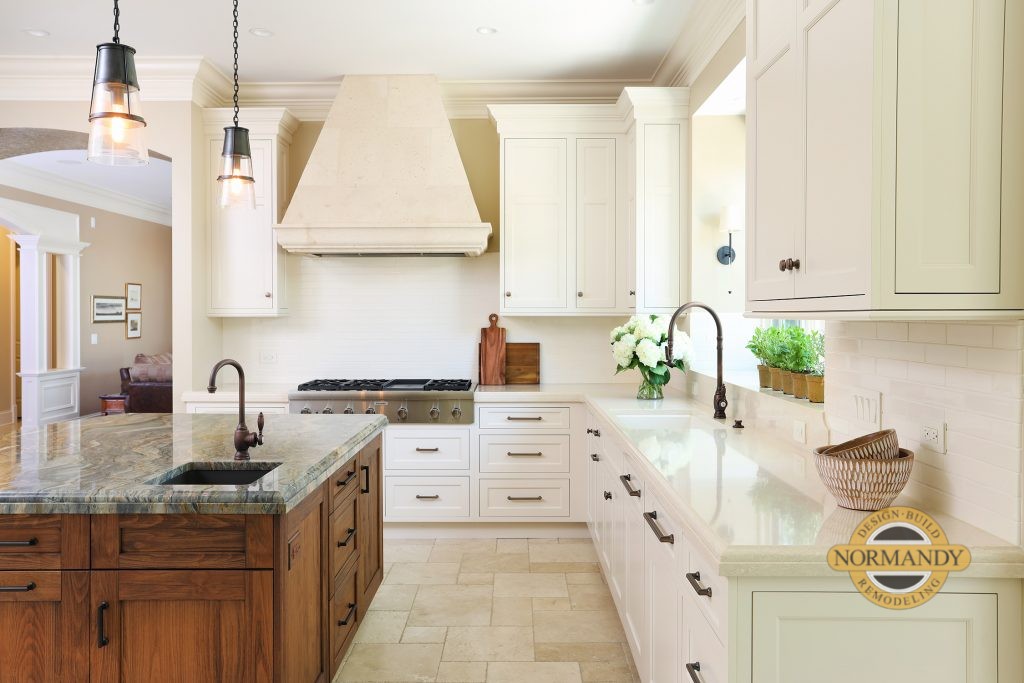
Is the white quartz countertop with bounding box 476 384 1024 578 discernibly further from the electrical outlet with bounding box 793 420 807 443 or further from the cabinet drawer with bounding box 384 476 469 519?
the cabinet drawer with bounding box 384 476 469 519

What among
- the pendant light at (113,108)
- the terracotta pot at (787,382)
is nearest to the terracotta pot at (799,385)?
the terracotta pot at (787,382)

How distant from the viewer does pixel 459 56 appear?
13.9ft

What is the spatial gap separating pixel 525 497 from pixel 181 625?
2.65m

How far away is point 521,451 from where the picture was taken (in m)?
4.35

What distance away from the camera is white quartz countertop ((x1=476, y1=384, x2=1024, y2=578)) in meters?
1.38

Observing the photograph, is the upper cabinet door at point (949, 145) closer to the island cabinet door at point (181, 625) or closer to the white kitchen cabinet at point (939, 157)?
the white kitchen cabinet at point (939, 157)

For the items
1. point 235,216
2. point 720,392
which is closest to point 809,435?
point 720,392

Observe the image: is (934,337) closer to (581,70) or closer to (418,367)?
(581,70)

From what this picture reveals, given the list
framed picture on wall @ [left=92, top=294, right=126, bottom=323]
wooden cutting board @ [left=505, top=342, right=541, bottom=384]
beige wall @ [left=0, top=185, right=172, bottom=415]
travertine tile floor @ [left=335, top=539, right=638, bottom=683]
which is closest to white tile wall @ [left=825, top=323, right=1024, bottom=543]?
travertine tile floor @ [left=335, top=539, right=638, bottom=683]

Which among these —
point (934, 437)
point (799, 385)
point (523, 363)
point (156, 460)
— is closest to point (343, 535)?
point (156, 460)

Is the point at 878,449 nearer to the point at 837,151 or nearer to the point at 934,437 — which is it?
the point at 934,437

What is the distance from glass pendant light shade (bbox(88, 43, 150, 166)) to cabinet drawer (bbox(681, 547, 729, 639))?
200 centimetres

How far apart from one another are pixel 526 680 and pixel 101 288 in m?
8.90

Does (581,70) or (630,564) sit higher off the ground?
(581,70)
